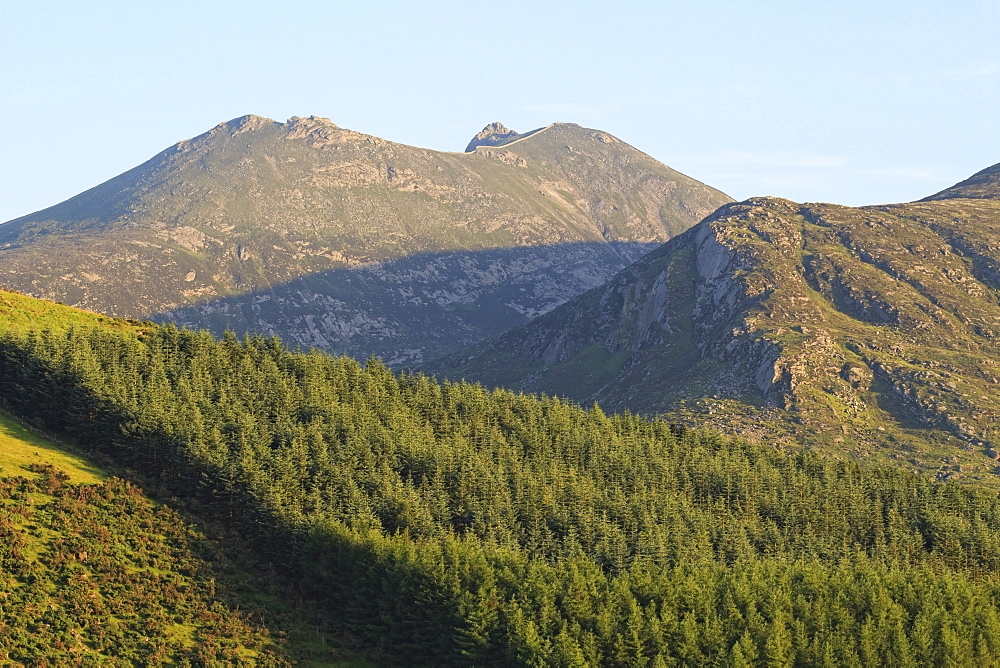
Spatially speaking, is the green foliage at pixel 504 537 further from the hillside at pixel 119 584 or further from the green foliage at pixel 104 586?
the green foliage at pixel 104 586

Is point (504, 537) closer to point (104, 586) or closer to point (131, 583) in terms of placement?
point (131, 583)

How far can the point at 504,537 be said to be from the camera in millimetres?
152000

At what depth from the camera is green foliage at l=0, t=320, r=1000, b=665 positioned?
119m

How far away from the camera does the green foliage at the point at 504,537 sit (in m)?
119

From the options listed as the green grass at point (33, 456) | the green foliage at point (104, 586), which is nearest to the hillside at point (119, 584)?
the green foliage at point (104, 586)

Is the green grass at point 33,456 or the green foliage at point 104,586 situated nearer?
the green foliage at point 104,586

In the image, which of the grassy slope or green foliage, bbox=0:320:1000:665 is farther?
green foliage, bbox=0:320:1000:665

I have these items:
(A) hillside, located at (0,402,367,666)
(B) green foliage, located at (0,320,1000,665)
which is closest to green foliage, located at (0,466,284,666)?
(A) hillside, located at (0,402,367,666)

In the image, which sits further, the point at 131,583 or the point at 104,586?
the point at 131,583

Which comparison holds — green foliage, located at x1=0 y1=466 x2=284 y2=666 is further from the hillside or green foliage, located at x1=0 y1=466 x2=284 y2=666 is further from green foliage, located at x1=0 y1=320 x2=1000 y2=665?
green foliage, located at x1=0 y1=320 x2=1000 y2=665

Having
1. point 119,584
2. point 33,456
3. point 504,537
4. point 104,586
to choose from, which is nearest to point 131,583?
point 119,584

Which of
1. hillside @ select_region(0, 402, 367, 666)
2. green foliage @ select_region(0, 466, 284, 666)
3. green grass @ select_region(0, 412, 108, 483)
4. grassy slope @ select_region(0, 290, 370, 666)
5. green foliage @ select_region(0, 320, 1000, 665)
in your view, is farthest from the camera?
green grass @ select_region(0, 412, 108, 483)

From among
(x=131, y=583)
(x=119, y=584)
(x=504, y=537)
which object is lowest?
(x=504, y=537)

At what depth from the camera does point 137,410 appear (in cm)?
15300
